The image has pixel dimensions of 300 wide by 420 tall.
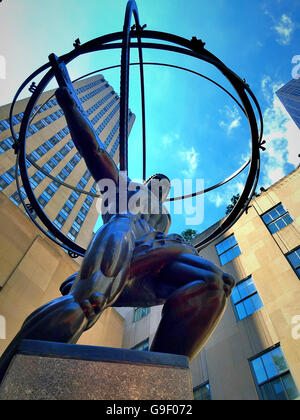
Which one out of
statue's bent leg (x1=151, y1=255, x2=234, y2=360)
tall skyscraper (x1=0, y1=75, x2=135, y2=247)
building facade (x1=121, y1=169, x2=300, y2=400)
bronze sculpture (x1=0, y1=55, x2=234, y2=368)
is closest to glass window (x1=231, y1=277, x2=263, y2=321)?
building facade (x1=121, y1=169, x2=300, y2=400)

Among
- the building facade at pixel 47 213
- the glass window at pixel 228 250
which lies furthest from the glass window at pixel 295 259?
the building facade at pixel 47 213

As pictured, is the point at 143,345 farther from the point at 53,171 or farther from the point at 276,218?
the point at 53,171

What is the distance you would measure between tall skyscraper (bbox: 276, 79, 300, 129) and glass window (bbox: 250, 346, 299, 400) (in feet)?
347

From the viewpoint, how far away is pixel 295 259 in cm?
1343

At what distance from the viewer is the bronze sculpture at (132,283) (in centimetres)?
201

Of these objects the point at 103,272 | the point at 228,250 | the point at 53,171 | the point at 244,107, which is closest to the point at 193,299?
the point at 103,272

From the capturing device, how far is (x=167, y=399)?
1.71 metres

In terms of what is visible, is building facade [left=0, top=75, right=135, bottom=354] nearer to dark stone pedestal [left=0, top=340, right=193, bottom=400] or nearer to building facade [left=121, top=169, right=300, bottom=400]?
dark stone pedestal [left=0, top=340, right=193, bottom=400]

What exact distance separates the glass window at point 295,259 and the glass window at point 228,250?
123 inches

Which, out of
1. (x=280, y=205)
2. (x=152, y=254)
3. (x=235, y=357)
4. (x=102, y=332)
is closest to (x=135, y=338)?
(x=102, y=332)

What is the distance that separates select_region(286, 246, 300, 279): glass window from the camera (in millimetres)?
13047

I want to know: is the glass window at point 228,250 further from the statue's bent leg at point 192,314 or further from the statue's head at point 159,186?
the statue's bent leg at point 192,314

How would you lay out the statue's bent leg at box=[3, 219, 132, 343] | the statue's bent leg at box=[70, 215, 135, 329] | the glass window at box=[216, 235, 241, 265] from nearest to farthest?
1. the statue's bent leg at box=[3, 219, 132, 343]
2. the statue's bent leg at box=[70, 215, 135, 329]
3. the glass window at box=[216, 235, 241, 265]
